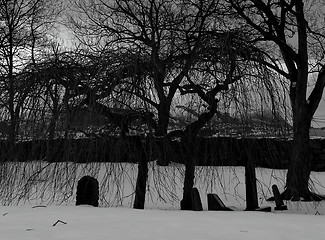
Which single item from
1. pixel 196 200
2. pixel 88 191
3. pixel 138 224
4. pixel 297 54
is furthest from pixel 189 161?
pixel 297 54

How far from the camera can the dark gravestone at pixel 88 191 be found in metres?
5.13

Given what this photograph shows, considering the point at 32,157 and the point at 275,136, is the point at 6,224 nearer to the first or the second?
the point at 32,157

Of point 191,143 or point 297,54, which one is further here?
point 297,54

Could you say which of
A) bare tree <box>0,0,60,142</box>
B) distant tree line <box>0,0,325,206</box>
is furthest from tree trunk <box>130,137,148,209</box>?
bare tree <box>0,0,60,142</box>

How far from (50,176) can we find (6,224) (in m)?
0.99

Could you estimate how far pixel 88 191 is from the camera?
17.1 ft

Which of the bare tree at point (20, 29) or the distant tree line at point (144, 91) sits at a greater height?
the bare tree at point (20, 29)

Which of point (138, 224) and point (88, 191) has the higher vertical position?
point (88, 191)

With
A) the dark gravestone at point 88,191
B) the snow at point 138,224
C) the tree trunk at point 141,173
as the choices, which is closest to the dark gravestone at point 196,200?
the tree trunk at point 141,173

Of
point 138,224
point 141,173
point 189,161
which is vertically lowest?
point 138,224

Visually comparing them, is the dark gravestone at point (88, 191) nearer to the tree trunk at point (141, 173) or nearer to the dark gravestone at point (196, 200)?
the tree trunk at point (141, 173)

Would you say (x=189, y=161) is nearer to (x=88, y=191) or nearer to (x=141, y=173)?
(x=141, y=173)

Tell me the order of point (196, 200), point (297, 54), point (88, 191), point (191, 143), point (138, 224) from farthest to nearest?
point (297, 54) → point (196, 200) → point (191, 143) → point (88, 191) → point (138, 224)

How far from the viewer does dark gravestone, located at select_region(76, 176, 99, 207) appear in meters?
5.13
